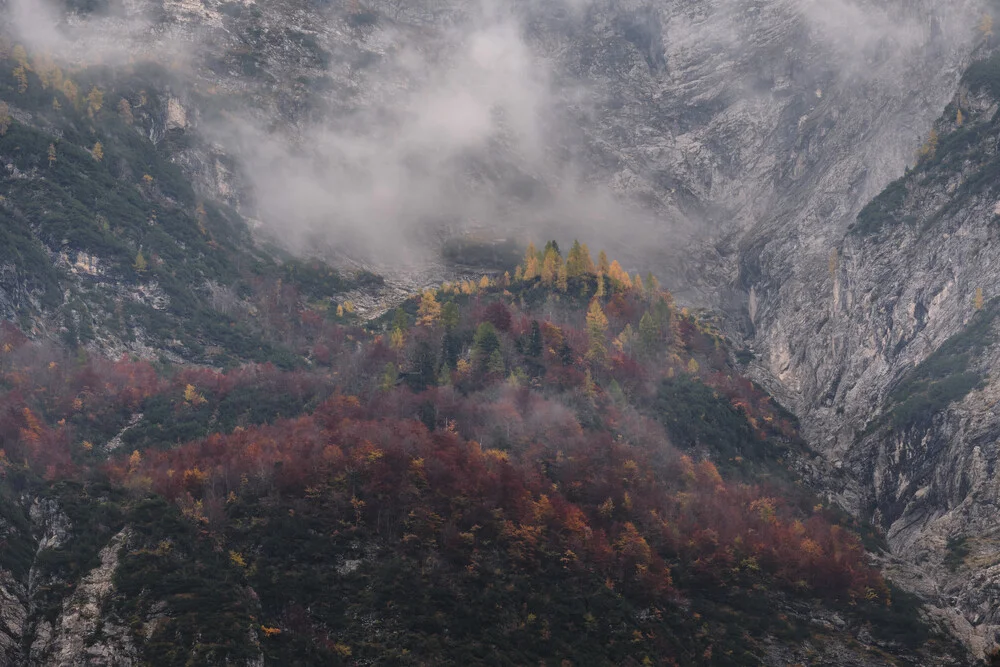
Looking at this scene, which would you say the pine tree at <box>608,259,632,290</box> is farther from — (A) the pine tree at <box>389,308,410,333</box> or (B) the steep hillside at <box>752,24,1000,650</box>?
(A) the pine tree at <box>389,308,410,333</box>

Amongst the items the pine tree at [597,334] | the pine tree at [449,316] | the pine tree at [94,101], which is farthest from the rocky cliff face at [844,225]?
the pine tree at [449,316]

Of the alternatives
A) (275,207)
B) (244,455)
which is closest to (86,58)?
(275,207)

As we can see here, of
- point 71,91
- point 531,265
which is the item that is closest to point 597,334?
point 531,265

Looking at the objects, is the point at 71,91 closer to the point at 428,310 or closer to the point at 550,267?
the point at 428,310

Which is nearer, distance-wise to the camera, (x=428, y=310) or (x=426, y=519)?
(x=426, y=519)

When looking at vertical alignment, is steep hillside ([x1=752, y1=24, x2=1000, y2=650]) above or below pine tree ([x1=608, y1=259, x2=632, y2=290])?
below

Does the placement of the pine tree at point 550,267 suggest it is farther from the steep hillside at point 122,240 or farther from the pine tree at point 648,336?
the steep hillside at point 122,240

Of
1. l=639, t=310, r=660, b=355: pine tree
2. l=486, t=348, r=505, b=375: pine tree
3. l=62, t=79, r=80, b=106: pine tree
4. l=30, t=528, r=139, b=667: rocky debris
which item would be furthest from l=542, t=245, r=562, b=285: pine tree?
l=30, t=528, r=139, b=667: rocky debris

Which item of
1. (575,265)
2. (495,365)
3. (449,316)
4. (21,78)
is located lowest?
(495,365)

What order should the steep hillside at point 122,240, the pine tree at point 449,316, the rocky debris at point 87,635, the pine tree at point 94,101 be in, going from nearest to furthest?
the rocky debris at point 87,635, the steep hillside at point 122,240, the pine tree at point 449,316, the pine tree at point 94,101
